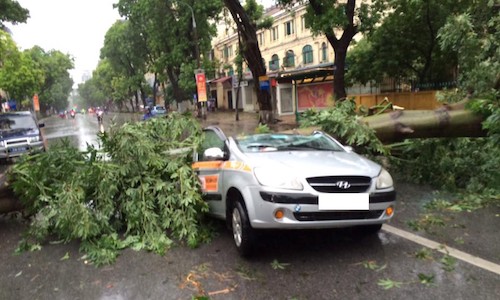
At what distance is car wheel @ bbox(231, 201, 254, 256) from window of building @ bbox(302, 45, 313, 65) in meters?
35.2

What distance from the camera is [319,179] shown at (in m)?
3.93

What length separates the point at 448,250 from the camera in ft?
14.3

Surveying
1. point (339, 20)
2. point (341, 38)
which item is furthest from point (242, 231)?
point (341, 38)

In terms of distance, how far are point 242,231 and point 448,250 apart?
→ 2073mm

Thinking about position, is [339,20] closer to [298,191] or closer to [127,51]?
[298,191]

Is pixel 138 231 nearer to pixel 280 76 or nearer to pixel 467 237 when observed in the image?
pixel 467 237

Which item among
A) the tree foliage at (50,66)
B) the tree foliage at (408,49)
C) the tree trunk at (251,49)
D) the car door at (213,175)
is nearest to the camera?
the car door at (213,175)

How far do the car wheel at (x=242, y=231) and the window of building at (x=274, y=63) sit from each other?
3873cm

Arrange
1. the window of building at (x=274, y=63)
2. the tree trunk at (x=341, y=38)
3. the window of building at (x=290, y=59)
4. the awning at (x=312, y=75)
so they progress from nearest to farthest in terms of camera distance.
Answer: the tree trunk at (x=341, y=38) → the awning at (x=312, y=75) → the window of building at (x=290, y=59) → the window of building at (x=274, y=63)

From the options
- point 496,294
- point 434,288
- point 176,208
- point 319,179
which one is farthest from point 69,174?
point 496,294

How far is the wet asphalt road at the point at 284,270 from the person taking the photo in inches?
140

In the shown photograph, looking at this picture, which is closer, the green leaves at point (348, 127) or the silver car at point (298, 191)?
the silver car at point (298, 191)

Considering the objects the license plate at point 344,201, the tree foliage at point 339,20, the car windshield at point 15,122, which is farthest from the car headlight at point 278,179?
the car windshield at point 15,122

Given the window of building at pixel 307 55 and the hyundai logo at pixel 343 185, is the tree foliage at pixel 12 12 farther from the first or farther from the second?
the window of building at pixel 307 55
